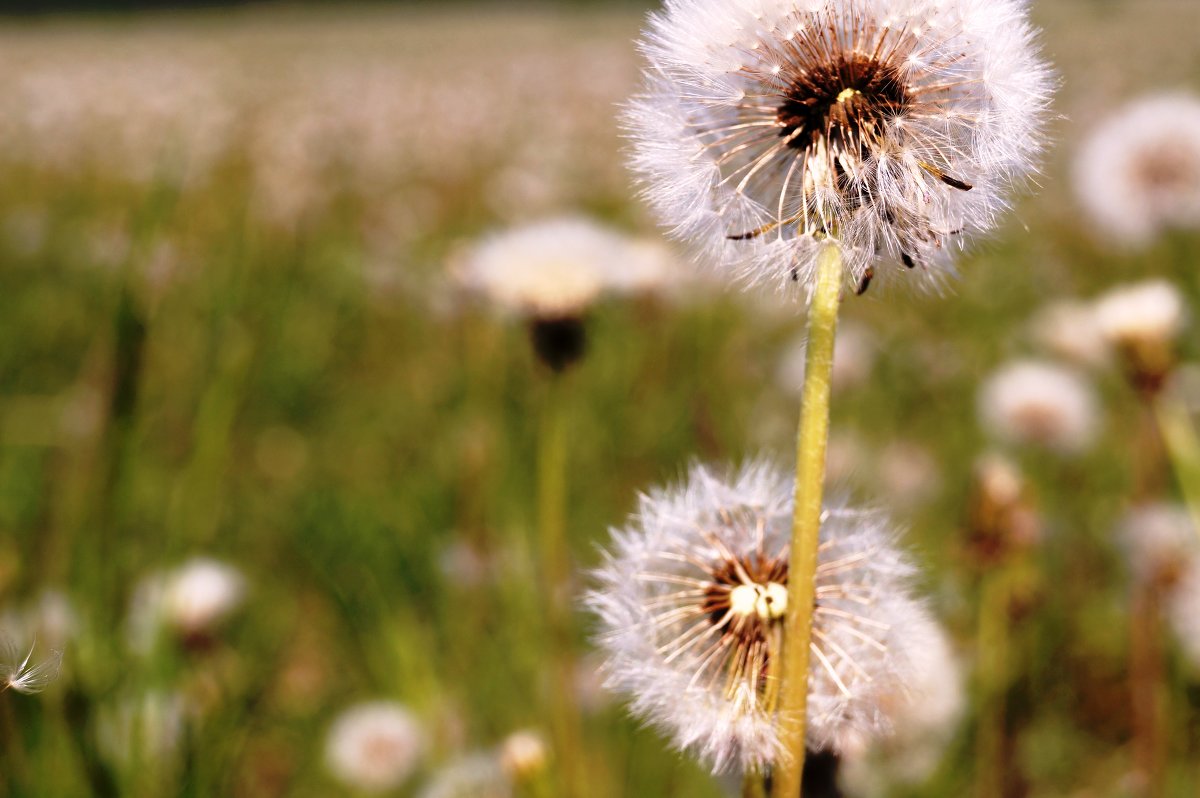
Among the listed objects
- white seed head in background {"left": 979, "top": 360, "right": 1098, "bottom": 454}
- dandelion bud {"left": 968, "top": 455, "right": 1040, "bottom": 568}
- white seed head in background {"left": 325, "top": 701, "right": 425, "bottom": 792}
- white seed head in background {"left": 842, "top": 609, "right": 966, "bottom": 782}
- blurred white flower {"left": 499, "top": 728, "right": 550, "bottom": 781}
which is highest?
white seed head in background {"left": 979, "top": 360, "right": 1098, "bottom": 454}

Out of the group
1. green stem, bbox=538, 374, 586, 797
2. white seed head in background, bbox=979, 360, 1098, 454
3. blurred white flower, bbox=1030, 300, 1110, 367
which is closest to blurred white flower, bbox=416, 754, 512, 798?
green stem, bbox=538, 374, 586, 797

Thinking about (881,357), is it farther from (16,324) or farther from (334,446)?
(16,324)

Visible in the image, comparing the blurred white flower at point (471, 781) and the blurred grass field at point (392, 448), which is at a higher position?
the blurred grass field at point (392, 448)

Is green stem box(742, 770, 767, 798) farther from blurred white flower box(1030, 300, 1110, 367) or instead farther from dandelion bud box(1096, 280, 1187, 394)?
blurred white flower box(1030, 300, 1110, 367)

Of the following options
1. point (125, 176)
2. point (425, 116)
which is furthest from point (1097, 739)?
point (425, 116)

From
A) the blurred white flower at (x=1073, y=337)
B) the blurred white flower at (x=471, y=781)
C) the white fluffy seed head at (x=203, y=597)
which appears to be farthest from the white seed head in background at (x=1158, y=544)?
the white fluffy seed head at (x=203, y=597)

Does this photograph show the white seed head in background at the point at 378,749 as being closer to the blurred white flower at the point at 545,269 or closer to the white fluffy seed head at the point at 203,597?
the white fluffy seed head at the point at 203,597
